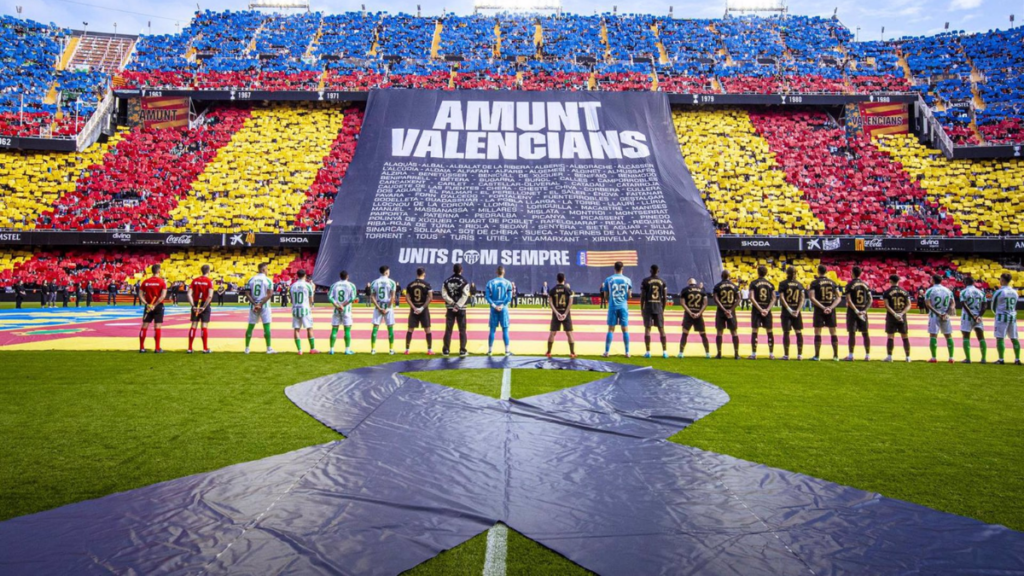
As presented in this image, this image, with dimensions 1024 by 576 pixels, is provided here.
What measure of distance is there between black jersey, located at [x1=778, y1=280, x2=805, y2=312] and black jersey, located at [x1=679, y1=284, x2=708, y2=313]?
1586 mm

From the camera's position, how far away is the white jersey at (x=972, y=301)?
37.0ft

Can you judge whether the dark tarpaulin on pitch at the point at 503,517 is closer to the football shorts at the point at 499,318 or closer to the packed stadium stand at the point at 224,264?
the football shorts at the point at 499,318

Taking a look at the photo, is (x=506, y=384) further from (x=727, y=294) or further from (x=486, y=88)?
(x=486, y=88)

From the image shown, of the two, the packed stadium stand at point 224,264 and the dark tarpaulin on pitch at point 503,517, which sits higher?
the packed stadium stand at point 224,264

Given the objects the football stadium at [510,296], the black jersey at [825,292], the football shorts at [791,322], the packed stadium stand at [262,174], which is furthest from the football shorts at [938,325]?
the packed stadium stand at [262,174]

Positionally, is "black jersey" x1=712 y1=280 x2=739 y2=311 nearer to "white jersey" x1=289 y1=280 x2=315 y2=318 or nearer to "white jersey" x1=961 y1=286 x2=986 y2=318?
"white jersey" x1=961 y1=286 x2=986 y2=318

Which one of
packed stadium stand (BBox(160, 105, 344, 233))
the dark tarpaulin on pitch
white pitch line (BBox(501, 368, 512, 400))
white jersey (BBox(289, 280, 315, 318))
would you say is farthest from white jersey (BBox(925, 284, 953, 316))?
packed stadium stand (BBox(160, 105, 344, 233))

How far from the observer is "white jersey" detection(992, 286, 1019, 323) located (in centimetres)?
1113

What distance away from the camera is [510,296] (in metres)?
11.5

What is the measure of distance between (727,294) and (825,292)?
80.6 inches

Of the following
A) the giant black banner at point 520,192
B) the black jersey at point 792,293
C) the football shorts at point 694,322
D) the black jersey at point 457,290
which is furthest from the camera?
the giant black banner at point 520,192

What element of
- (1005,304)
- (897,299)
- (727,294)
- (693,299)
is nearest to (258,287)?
(693,299)

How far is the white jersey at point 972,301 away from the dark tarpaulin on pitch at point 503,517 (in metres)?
9.83

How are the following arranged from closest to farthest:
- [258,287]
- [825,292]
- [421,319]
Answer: [258,287]
[825,292]
[421,319]
